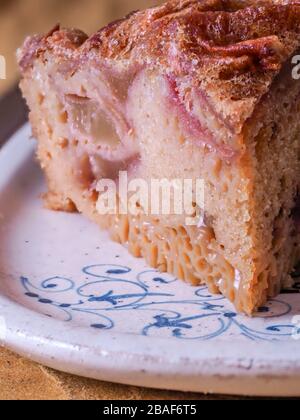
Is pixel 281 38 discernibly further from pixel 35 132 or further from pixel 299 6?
pixel 35 132

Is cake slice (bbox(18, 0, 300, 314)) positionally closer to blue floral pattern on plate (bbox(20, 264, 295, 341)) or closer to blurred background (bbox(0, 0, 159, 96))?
blue floral pattern on plate (bbox(20, 264, 295, 341))

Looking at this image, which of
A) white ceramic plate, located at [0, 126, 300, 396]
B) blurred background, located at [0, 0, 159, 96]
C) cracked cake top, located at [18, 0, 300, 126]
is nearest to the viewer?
white ceramic plate, located at [0, 126, 300, 396]

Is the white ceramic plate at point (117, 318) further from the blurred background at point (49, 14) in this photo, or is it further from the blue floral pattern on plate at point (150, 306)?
the blurred background at point (49, 14)

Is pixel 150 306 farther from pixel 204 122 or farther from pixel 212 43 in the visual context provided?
pixel 212 43

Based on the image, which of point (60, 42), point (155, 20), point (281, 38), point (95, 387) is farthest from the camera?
point (60, 42)

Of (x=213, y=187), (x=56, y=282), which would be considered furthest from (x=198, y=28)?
(x=56, y=282)

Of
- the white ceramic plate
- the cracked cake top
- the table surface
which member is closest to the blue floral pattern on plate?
the white ceramic plate

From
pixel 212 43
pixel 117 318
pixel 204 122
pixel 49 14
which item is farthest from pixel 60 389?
pixel 49 14
